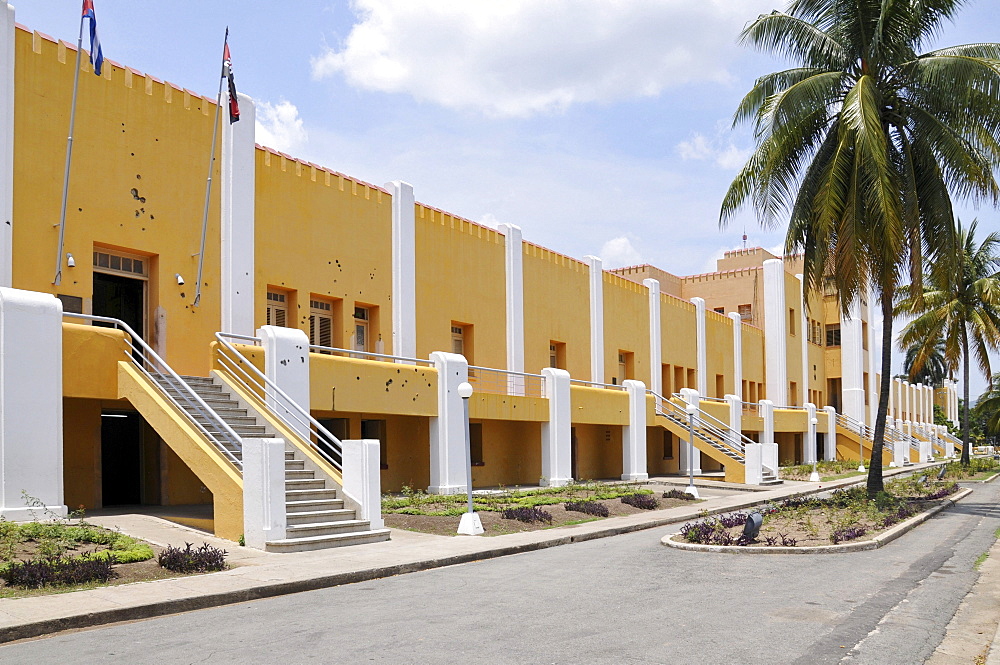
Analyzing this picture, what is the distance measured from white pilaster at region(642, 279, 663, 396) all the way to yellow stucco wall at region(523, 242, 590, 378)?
5812 mm

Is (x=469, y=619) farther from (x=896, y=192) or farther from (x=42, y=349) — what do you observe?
(x=896, y=192)

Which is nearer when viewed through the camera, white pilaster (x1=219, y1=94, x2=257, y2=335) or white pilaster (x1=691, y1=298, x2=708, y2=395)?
white pilaster (x1=219, y1=94, x2=257, y2=335)

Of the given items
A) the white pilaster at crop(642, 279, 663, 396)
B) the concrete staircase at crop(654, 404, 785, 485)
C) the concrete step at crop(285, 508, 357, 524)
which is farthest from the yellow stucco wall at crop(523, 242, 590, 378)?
the concrete step at crop(285, 508, 357, 524)

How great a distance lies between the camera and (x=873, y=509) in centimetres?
1945

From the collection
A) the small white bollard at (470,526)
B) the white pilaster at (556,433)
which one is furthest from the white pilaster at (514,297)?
the small white bollard at (470,526)

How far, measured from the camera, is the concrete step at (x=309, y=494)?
15.7m

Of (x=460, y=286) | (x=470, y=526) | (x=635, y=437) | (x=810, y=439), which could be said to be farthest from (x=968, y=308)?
(x=470, y=526)

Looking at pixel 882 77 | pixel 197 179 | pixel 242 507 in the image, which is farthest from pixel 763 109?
pixel 242 507

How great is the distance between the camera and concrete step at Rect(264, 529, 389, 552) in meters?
14.2

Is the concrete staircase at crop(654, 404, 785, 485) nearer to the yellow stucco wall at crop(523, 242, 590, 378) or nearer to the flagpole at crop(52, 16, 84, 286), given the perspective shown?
the yellow stucco wall at crop(523, 242, 590, 378)

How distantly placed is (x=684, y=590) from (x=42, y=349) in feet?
36.3

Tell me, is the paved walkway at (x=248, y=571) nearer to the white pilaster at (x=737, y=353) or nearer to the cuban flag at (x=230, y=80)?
the cuban flag at (x=230, y=80)

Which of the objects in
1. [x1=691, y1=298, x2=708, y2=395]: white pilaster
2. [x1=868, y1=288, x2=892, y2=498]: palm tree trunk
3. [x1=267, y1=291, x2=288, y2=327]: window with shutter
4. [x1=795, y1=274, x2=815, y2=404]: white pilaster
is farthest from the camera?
[x1=795, y1=274, x2=815, y2=404]: white pilaster

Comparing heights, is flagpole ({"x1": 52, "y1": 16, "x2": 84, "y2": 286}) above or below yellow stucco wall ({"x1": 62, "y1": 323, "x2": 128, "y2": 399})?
above
